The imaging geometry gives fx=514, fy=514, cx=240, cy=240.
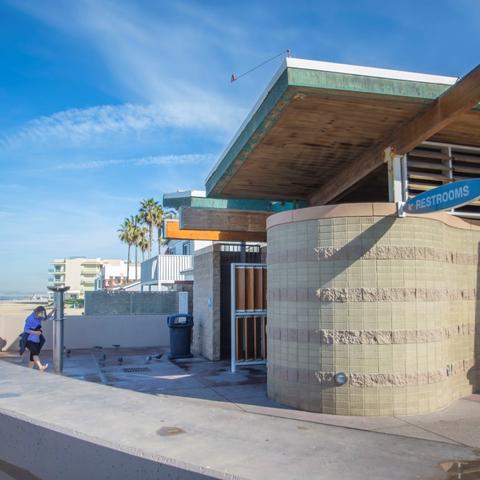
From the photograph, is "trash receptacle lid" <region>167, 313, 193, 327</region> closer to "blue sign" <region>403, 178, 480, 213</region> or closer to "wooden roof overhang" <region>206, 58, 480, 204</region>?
"wooden roof overhang" <region>206, 58, 480, 204</region>

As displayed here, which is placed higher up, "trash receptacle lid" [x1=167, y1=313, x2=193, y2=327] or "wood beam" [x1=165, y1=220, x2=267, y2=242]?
"wood beam" [x1=165, y1=220, x2=267, y2=242]

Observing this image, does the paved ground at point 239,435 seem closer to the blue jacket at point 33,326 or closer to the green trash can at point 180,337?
the blue jacket at point 33,326

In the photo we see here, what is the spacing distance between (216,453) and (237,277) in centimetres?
892

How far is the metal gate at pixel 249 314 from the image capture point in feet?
40.7

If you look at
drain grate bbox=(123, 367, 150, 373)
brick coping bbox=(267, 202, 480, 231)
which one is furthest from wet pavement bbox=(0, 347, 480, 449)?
brick coping bbox=(267, 202, 480, 231)

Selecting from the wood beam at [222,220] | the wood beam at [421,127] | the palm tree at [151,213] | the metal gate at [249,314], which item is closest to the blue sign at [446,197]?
the wood beam at [421,127]

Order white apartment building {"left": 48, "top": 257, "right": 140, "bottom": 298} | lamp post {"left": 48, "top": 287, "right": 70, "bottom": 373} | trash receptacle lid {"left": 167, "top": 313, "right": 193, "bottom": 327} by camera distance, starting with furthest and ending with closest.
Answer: white apartment building {"left": 48, "top": 257, "right": 140, "bottom": 298}
trash receptacle lid {"left": 167, "top": 313, "right": 193, "bottom": 327}
lamp post {"left": 48, "top": 287, "right": 70, "bottom": 373}

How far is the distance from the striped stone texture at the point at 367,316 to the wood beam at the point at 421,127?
135 centimetres

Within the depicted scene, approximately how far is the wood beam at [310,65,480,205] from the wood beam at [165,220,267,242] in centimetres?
361

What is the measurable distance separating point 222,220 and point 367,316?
635 cm

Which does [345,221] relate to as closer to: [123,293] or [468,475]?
[468,475]

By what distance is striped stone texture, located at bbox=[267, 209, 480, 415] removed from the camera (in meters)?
8.00

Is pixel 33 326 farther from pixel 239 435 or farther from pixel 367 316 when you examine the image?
pixel 239 435

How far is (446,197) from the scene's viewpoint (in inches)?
272
